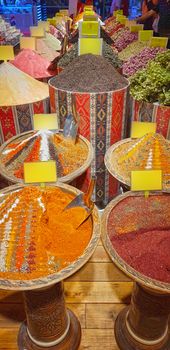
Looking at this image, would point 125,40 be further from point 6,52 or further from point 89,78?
point 89,78

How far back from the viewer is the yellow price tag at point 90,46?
2.06m

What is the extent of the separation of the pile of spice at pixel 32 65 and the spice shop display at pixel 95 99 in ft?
2.04

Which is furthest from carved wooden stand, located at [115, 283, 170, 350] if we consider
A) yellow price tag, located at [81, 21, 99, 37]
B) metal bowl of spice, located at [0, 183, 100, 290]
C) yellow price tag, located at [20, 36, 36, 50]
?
yellow price tag, located at [20, 36, 36, 50]

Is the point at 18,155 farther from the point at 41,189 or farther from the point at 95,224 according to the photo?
the point at 95,224

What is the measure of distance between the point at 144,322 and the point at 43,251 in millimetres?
588

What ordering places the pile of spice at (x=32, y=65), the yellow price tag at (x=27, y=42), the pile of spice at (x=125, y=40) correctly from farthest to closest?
1. the pile of spice at (x=125, y=40)
2. the yellow price tag at (x=27, y=42)
3. the pile of spice at (x=32, y=65)

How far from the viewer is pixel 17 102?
5.81 feet

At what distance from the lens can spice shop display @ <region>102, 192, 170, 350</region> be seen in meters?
0.88

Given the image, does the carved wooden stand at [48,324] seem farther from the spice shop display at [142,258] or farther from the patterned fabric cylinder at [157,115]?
the patterned fabric cylinder at [157,115]

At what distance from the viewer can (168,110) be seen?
4.94ft

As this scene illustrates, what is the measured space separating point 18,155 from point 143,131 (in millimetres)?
632

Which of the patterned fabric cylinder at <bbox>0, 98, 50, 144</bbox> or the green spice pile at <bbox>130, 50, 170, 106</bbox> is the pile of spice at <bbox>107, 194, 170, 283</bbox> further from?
the patterned fabric cylinder at <bbox>0, 98, 50, 144</bbox>

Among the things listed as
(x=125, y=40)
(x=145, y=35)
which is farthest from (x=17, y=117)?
(x=125, y=40)

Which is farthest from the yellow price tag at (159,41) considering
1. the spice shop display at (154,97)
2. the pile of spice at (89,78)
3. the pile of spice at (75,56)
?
the pile of spice at (89,78)
